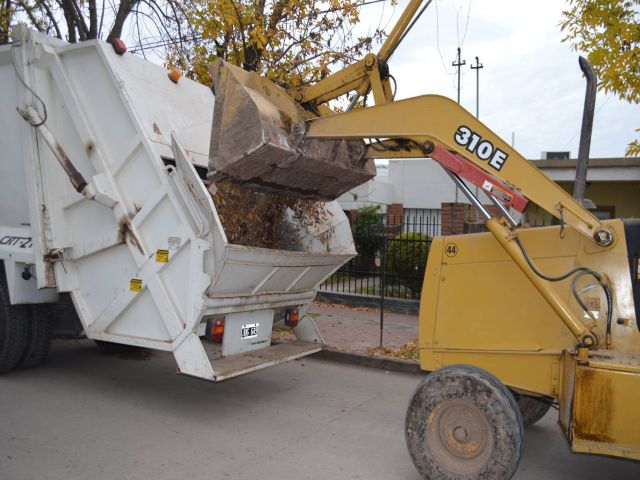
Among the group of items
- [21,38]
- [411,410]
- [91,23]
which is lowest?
[411,410]

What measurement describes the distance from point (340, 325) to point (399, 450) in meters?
5.10

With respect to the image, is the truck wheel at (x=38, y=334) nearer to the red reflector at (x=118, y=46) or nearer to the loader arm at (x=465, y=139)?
the red reflector at (x=118, y=46)

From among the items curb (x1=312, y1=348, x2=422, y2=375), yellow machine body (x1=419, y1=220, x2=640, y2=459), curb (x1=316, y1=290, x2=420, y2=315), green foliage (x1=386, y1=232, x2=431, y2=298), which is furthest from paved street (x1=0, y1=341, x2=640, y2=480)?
green foliage (x1=386, y1=232, x2=431, y2=298)

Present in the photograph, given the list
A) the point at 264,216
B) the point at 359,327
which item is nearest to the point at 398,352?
the point at 359,327

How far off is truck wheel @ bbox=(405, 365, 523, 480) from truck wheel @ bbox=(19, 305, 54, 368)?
4.40m

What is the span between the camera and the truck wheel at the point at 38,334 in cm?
644

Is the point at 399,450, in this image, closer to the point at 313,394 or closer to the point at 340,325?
the point at 313,394

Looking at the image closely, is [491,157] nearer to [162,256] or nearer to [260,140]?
[260,140]

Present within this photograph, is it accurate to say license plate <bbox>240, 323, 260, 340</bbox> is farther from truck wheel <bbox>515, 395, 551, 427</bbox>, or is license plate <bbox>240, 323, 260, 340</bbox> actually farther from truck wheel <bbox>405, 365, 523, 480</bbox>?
truck wheel <bbox>515, 395, 551, 427</bbox>

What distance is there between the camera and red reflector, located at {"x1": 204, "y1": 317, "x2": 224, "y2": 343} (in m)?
5.27

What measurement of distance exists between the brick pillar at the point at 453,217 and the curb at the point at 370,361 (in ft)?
21.5

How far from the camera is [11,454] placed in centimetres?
448

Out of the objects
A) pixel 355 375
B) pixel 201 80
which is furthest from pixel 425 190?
pixel 355 375

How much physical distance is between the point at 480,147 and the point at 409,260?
802cm
